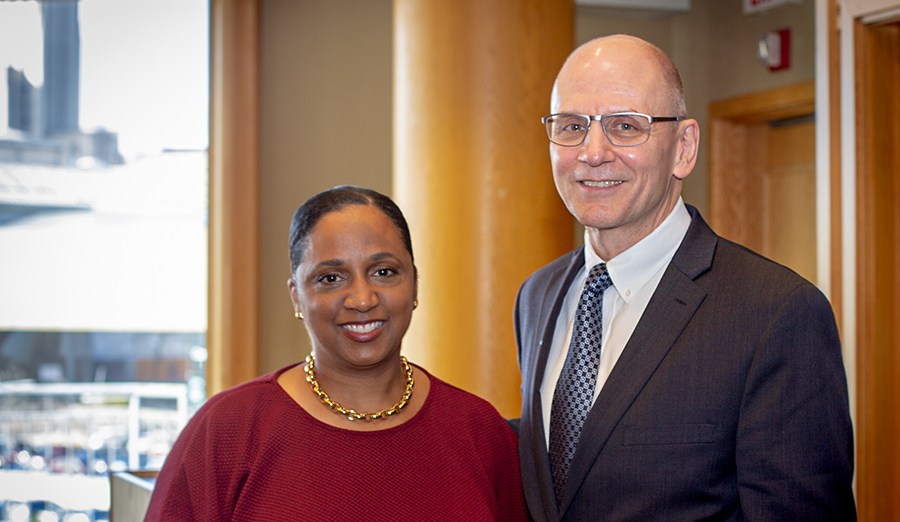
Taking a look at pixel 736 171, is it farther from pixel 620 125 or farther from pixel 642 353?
pixel 642 353

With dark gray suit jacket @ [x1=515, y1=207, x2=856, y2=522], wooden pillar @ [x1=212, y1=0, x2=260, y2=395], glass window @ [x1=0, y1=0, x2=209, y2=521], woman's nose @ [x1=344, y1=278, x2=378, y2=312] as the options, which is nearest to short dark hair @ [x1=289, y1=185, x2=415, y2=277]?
woman's nose @ [x1=344, y1=278, x2=378, y2=312]

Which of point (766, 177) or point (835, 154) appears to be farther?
point (766, 177)

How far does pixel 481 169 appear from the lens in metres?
2.77

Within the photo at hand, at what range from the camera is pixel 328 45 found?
3.88 meters

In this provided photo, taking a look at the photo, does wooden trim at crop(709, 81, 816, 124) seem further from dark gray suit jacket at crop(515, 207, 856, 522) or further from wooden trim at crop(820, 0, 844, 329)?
dark gray suit jacket at crop(515, 207, 856, 522)

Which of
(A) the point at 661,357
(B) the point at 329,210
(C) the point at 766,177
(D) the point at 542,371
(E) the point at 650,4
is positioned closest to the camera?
(A) the point at 661,357

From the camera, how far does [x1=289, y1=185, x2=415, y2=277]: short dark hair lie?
155 centimetres

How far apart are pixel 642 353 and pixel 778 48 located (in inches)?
111

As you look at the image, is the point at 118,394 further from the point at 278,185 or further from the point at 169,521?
the point at 169,521

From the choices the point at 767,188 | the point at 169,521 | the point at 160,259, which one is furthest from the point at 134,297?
the point at 767,188

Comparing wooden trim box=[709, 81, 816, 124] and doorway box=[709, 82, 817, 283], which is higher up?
wooden trim box=[709, 81, 816, 124]

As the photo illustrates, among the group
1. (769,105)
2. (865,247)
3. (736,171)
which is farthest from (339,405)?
(736,171)

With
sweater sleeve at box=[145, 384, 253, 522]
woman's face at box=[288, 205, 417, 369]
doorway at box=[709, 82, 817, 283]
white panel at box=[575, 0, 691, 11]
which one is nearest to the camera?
sweater sleeve at box=[145, 384, 253, 522]

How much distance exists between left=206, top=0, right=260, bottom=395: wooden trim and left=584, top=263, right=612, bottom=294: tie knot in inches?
96.5
